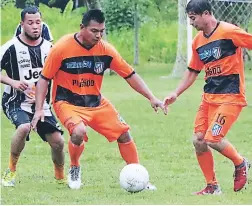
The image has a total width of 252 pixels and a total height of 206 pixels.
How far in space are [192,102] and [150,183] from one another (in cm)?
1099

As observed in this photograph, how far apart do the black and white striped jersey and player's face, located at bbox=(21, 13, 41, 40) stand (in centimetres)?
15

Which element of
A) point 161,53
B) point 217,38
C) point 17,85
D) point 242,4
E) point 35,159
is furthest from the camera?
point 161,53

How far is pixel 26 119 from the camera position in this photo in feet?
27.7

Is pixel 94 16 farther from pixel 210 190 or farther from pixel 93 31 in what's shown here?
pixel 210 190

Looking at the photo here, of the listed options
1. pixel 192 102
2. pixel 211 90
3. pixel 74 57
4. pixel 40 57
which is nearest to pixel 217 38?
pixel 211 90

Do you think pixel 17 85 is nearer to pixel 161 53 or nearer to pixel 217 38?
pixel 217 38

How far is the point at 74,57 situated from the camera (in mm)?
7992

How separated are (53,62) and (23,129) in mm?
843

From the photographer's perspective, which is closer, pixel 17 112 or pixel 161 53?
pixel 17 112

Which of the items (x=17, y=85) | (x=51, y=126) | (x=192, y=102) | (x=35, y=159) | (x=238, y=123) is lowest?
(x=192, y=102)

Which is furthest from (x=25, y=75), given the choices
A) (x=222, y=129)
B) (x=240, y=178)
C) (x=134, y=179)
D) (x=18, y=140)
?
(x=240, y=178)

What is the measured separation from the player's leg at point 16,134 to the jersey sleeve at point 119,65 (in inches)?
42.3

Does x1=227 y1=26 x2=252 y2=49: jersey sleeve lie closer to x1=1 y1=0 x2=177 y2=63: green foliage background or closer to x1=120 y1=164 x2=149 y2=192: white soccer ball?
x1=120 y1=164 x2=149 y2=192: white soccer ball

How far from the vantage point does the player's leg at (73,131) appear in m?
7.95
